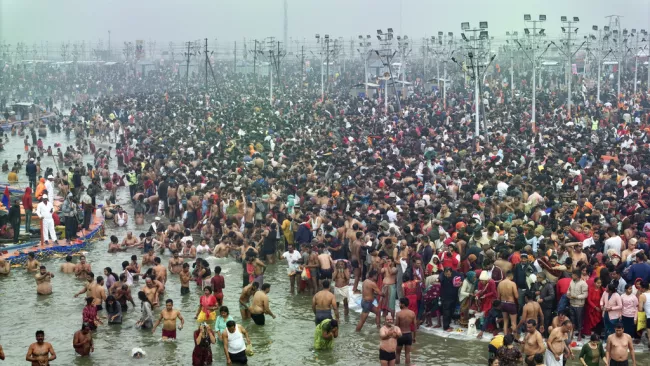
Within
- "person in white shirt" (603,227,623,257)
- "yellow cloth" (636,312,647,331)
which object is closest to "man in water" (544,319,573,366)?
"yellow cloth" (636,312,647,331)

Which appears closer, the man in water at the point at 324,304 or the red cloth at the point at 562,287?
the red cloth at the point at 562,287

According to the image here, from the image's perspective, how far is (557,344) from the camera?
12883mm

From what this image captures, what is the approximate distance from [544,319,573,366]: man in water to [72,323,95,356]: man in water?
6869 mm

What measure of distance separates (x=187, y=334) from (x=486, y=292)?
4914mm

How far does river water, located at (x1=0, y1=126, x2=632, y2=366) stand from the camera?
594 inches

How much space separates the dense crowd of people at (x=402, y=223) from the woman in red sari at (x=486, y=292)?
2cm

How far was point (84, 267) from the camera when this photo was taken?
20656 mm

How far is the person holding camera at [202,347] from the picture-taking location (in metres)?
14.3

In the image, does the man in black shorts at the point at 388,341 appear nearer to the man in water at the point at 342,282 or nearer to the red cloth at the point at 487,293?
the red cloth at the point at 487,293

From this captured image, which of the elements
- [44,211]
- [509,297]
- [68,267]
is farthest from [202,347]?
[44,211]

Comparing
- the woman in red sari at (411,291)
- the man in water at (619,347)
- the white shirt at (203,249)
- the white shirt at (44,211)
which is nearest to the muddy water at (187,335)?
the woman in red sari at (411,291)

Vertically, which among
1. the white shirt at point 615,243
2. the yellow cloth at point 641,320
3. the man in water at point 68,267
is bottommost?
the man in water at point 68,267

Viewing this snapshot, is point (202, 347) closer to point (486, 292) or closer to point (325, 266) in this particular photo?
point (325, 266)

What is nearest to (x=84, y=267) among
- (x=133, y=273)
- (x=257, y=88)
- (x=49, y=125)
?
(x=133, y=273)
